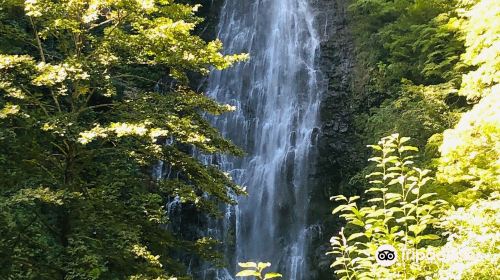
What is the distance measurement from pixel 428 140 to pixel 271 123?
8435mm

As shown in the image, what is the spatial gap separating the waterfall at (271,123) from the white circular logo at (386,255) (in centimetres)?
1419

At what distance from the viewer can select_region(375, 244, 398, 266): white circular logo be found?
2578 mm

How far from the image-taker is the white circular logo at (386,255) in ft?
8.46

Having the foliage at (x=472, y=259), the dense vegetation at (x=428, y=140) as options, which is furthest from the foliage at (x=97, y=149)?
the foliage at (x=472, y=259)

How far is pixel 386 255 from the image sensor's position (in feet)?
8.50

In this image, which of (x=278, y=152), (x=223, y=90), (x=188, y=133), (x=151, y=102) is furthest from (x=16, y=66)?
(x=223, y=90)

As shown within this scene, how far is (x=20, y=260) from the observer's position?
21.9ft

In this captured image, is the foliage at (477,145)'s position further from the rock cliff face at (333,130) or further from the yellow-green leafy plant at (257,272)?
the rock cliff face at (333,130)

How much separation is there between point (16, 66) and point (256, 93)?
44.5 ft

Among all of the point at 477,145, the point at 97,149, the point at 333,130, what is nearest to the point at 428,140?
the point at 477,145

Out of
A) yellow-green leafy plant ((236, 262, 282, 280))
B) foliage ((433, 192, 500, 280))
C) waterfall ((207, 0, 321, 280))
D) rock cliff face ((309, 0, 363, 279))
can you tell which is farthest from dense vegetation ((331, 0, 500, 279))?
waterfall ((207, 0, 321, 280))

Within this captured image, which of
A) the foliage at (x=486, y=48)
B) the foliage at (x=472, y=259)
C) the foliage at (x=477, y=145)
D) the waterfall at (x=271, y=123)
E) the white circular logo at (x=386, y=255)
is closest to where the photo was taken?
the white circular logo at (x=386, y=255)

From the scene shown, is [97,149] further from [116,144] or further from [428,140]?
[428,140]

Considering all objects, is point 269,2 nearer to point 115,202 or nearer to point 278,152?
point 278,152
